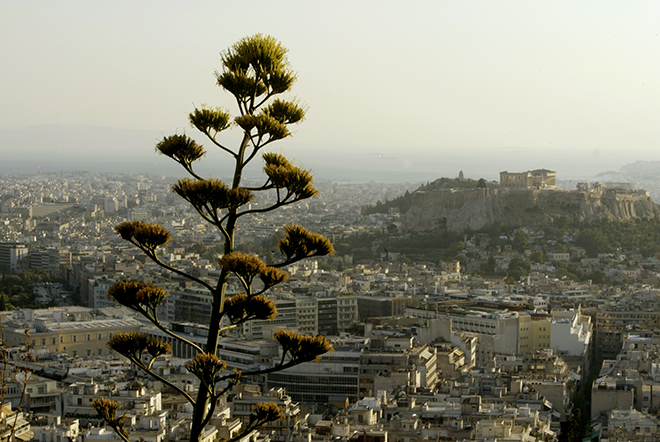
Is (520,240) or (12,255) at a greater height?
(520,240)

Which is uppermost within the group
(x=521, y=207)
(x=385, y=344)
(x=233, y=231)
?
(x=233, y=231)

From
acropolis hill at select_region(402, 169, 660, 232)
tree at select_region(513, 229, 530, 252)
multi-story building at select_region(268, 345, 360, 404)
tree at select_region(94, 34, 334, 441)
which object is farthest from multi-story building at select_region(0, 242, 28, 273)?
tree at select_region(94, 34, 334, 441)

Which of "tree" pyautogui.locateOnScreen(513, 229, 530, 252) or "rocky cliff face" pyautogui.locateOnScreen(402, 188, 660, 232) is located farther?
"rocky cliff face" pyautogui.locateOnScreen(402, 188, 660, 232)

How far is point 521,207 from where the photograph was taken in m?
59.2

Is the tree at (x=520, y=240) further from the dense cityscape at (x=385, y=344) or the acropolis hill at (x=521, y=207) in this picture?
the acropolis hill at (x=521, y=207)

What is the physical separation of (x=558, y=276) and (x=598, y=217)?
12047 mm

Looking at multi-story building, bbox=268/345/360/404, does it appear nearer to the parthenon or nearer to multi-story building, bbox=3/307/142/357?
multi-story building, bbox=3/307/142/357

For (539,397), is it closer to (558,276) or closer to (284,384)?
(284,384)

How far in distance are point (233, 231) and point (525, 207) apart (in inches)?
2145

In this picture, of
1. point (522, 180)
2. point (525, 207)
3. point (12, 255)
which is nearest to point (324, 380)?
point (12, 255)

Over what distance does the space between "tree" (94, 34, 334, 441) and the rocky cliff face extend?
5278 centimetres

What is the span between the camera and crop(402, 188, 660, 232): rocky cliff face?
191ft

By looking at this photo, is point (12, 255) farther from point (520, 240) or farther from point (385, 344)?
point (385, 344)

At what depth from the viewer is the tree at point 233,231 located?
560cm
